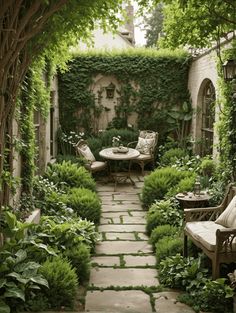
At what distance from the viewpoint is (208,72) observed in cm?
919

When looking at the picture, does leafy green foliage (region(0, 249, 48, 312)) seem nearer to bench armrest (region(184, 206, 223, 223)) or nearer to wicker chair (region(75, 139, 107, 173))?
bench armrest (region(184, 206, 223, 223))

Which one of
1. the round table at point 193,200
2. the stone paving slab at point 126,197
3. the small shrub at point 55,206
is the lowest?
the stone paving slab at point 126,197

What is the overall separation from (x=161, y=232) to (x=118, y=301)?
5.94 feet

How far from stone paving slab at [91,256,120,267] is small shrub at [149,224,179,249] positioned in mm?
680

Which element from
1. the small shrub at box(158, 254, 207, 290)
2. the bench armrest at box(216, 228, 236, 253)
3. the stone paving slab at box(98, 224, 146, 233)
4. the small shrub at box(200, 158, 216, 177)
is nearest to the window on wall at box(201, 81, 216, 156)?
the small shrub at box(200, 158, 216, 177)

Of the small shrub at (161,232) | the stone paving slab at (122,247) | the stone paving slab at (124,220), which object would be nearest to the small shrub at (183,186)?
the stone paving slab at (124,220)

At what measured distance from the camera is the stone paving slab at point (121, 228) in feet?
21.2

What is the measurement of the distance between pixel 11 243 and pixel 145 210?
393 cm

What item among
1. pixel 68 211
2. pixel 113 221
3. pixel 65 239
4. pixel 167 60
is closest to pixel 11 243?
pixel 65 239

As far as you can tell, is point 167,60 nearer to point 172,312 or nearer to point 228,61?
point 228,61

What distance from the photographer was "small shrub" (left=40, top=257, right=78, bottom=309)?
12.7ft

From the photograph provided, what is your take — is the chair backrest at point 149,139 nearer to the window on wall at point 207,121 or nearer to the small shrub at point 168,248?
the window on wall at point 207,121

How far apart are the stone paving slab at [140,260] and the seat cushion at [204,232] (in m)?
0.67

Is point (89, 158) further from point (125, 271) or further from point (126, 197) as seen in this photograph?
point (125, 271)
